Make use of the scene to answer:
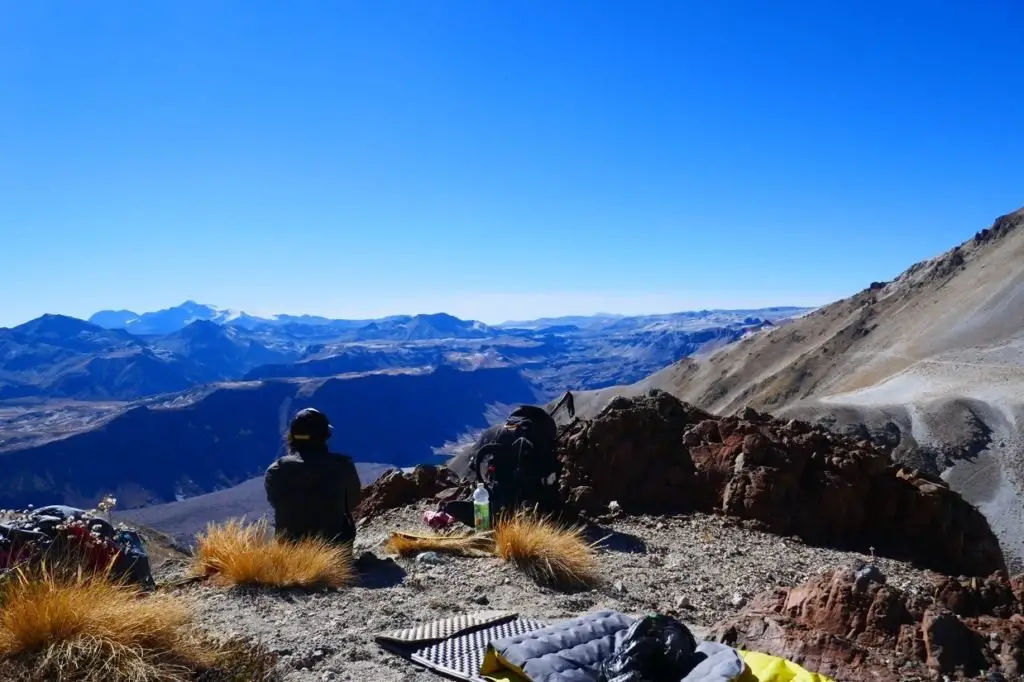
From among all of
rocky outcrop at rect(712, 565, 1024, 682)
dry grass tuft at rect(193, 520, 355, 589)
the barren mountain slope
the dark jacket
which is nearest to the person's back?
the dark jacket

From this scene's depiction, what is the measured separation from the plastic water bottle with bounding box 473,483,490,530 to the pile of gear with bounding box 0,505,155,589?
10.9 feet

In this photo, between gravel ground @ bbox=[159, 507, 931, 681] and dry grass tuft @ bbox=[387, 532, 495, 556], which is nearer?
gravel ground @ bbox=[159, 507, 931, 681]

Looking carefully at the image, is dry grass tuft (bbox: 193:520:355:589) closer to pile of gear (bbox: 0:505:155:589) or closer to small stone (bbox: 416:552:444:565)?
pile of gear (bbox: 0:505:155:589)

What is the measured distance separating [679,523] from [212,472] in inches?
7413

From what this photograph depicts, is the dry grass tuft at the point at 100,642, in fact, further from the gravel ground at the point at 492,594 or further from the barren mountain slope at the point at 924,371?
the barren mountain slope at the point at 924,371

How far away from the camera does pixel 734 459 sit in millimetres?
10070

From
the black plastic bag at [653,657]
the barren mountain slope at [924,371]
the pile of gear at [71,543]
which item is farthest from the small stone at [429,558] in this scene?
the barren mountain slope at [924,371]

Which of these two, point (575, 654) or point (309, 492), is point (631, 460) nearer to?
point (309, 492)

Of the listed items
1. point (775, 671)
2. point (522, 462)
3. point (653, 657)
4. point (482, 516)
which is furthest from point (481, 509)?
point (775, 671)

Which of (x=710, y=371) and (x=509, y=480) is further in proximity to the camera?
(x=710, y=371)

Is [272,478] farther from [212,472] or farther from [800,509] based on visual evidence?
[212,472]

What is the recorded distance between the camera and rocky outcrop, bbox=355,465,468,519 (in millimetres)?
11375

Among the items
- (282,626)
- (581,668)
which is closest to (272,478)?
(282,626)

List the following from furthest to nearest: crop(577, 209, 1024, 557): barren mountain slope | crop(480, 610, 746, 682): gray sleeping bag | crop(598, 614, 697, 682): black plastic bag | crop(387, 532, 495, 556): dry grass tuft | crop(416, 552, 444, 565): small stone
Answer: crop(577, 209, 1024, 557): barren mountain slope
crop(387, 532, 495, 556): dry grass tuft
crop(416, 552, 444, 565): small stone
crop(598, 614, 697, 682): black plastic bag
crop(480, 610, 746, 682): gray sleeping bag
